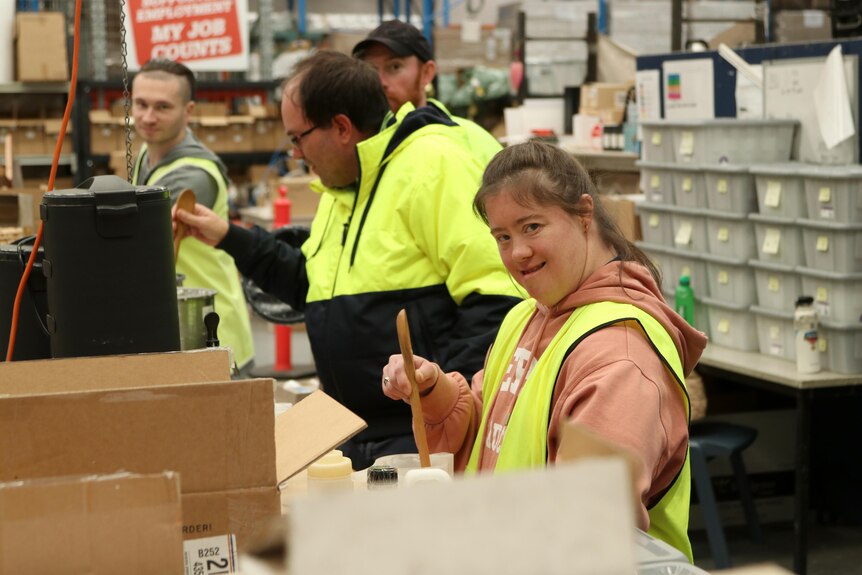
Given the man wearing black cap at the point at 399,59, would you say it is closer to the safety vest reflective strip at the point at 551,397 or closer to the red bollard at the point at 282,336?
the safety vest reflective strip at the point at 551,397

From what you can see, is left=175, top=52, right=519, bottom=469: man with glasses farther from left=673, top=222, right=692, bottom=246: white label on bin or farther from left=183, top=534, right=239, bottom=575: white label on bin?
left=673, top=222, right=692, bottom=246: white label on bin

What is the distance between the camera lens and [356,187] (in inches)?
101

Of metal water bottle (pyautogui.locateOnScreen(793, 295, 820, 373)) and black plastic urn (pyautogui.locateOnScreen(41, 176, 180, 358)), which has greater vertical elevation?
black plastic urn (pyautogui.locateOnScreen(41, 176, 180, 358))

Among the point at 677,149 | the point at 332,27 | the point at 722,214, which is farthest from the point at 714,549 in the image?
the point at 332,27

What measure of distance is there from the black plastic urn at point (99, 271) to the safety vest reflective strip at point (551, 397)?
62cm

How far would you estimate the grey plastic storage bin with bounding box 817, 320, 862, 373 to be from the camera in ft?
12.3

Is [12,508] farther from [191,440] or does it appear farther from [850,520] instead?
[850,520]

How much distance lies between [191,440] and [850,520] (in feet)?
13.2

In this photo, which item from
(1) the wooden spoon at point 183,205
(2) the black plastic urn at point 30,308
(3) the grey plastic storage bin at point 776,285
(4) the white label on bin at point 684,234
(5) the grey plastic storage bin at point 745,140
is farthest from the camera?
(4) the white label on bin at point 684,234

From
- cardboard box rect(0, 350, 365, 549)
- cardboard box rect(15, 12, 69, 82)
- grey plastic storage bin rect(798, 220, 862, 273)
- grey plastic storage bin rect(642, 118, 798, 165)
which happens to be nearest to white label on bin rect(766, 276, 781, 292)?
grey plastic storage bin rect(798, 220, 862, 273)

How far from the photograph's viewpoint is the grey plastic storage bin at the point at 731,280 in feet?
13.7

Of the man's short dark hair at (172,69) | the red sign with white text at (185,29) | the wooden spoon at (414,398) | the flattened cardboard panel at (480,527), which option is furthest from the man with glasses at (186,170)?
the flattened cardboard panel at (480,527)

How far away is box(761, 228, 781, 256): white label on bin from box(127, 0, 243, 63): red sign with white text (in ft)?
11.9

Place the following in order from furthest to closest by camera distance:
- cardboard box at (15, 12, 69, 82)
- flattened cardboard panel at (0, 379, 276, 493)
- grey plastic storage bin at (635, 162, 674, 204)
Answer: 1. cardboard box at (15, 12, 69, 82)
2. grey plastic storage bin at (635, 162, 674, 204)
3. flattened cardboard panel at (0, 379, 276, 493)
